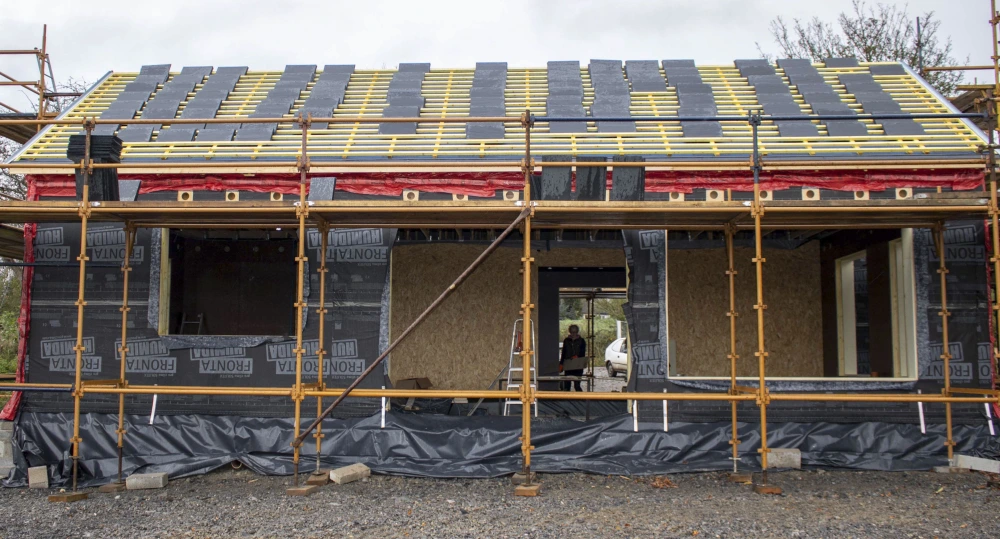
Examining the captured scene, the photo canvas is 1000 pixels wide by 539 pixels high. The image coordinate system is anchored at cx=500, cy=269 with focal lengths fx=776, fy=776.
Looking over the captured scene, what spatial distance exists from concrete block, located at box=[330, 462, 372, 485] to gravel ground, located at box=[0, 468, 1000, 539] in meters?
0.12

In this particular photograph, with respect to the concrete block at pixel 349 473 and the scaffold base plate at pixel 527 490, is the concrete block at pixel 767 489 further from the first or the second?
the concrete block at pixel 349 473

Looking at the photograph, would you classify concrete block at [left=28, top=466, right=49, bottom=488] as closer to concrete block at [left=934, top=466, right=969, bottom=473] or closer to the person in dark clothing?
the person in dark clothing

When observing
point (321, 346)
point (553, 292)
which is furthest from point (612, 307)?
point (321, 346)

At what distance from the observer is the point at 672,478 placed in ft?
27.5

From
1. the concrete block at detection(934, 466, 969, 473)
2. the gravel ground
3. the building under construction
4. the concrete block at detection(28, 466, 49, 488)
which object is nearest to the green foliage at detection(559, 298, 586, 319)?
the building under construction

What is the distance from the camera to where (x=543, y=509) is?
711cm

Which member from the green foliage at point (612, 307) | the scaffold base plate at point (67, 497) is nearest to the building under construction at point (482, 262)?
the scaffold base plate at point (67, 497)

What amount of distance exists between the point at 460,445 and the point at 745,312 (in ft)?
17.0

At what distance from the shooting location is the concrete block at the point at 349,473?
8.20 meters

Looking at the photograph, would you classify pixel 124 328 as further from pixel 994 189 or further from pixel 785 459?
pixel 994 189

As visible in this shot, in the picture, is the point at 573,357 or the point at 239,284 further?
the point at 573,357

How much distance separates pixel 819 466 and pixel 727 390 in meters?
1.27

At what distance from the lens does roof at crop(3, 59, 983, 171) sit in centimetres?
966

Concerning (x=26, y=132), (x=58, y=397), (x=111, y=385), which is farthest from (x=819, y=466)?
(x=26, y=132)
